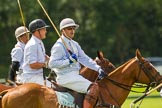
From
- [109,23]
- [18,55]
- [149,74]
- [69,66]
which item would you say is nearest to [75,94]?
[69,66]

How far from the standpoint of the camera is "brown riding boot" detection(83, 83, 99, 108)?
1333 cm

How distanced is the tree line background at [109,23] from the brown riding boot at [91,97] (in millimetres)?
44509

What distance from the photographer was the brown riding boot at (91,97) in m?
13.3

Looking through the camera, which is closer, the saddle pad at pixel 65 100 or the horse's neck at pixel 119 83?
the saddle pad at pixel 65 100

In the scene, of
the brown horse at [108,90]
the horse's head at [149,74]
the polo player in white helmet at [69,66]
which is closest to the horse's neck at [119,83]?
the brown horse at [108,90]

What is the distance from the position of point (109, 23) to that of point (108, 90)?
49.4m

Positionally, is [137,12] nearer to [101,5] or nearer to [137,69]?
[101,5]

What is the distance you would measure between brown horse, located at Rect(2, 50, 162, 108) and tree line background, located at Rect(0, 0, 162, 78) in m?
44.2

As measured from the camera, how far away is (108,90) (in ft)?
44.9

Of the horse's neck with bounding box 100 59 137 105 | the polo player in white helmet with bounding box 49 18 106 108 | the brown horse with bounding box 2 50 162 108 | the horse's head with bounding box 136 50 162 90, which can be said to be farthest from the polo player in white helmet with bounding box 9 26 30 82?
the horse's head with bounding box 136 50 162 90

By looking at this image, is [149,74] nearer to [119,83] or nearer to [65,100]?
[119,83]

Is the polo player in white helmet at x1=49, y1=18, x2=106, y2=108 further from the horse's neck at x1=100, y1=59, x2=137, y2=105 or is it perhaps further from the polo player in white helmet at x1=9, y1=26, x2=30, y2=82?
the polo player in white helmet at x1=9, y1=26, x2=30, y2=82

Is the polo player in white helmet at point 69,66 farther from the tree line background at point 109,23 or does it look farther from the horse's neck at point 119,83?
the tree line background at point 109,23

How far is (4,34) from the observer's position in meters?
58.6
